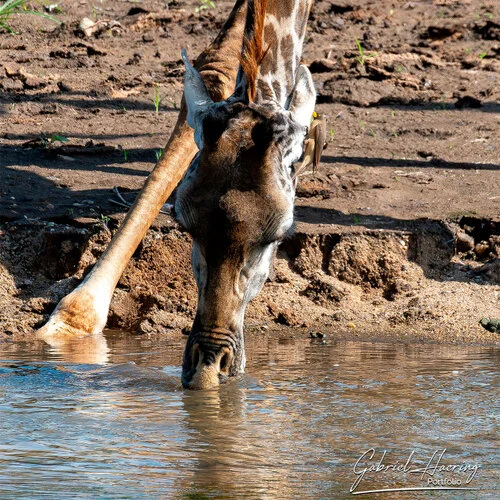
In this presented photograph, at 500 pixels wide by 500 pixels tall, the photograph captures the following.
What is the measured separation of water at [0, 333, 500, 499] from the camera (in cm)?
370

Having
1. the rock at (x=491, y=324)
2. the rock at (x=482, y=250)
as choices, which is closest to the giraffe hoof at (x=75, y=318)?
the rock at (x=491, y=324)

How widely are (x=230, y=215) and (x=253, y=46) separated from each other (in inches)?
39.8

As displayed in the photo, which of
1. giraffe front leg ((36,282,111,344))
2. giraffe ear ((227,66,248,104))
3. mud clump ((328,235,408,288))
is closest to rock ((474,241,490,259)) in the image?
mud clump ((328,235,408,288))

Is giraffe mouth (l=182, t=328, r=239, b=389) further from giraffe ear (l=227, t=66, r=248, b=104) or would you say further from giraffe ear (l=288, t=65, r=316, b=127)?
giraffe ear (l=288, t=65, r=316, b=127)

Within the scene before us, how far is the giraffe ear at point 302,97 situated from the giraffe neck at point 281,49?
0.30 ft

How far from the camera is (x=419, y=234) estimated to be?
7613mm

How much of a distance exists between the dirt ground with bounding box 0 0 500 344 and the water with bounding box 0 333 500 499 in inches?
34.6

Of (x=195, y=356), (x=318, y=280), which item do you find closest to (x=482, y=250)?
(x=318, y=280)

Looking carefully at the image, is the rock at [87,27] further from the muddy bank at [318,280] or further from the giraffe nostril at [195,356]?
the giraffe nostril at [195,356]

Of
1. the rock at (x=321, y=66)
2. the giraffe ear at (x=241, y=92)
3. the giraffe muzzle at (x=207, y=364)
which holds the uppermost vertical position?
the rock at (x=321, y=66)

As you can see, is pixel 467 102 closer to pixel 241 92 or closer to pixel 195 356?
pixel 241 92

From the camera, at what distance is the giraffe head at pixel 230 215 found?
468 cm

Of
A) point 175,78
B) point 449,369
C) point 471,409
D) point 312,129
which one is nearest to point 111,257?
point 312,129

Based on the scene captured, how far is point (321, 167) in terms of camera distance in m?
9.08
